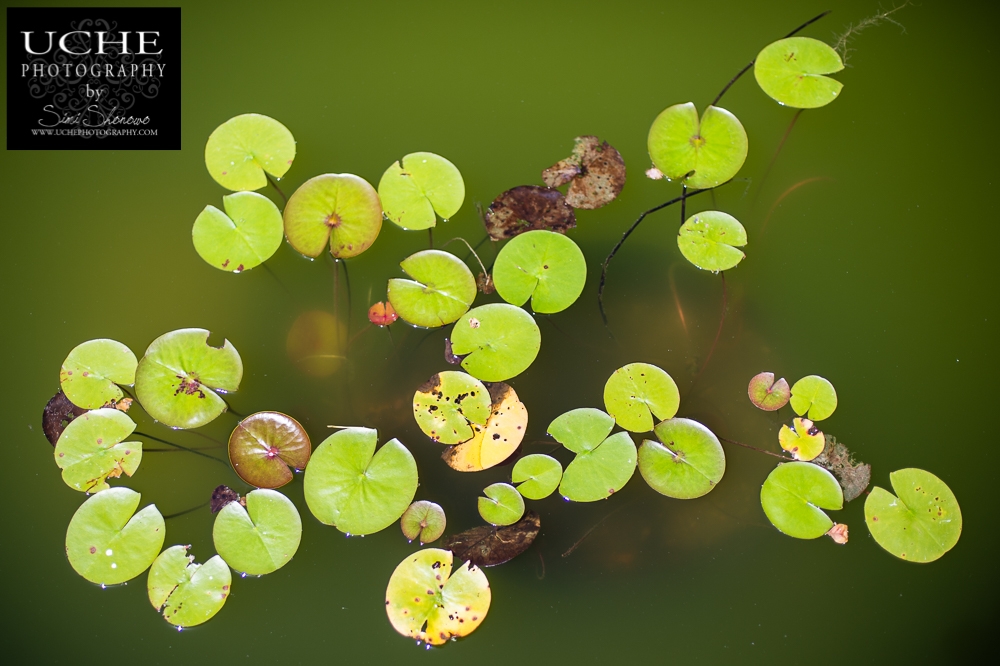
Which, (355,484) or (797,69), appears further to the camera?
(797,69)

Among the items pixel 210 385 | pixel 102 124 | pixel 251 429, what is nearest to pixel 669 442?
pixel 251 429

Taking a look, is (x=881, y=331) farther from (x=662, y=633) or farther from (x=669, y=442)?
(x=662, y=633)

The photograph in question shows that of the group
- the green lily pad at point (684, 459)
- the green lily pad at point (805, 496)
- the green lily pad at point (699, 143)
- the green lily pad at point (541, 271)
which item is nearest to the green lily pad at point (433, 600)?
the green lily pad at point (684, 459)

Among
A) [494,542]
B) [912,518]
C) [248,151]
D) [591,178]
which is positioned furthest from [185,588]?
[912,518]

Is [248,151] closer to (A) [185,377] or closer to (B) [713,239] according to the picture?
(A) [185,377]

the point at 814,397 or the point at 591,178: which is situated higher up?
the point at 591,178

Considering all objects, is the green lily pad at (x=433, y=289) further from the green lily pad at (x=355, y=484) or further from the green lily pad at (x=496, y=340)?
the green lily pad at (x=355, y=484)

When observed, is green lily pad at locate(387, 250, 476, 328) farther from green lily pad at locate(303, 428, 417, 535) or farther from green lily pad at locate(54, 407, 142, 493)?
green lily pad at locate(54, 407, 142, 493)

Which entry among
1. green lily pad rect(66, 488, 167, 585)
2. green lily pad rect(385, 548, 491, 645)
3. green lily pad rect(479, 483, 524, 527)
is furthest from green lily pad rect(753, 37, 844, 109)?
green lily pad rect(66, 488, 167, 585)
